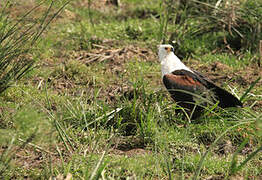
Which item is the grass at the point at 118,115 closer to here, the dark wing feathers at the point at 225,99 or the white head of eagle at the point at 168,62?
the dark wing feathers at the point at 225,99

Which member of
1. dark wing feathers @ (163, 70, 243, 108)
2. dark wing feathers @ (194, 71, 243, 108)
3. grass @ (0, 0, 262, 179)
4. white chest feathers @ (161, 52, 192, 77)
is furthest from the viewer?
white chest feathers @ (161, 52, 192, 77)

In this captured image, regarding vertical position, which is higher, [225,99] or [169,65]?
[169,65]

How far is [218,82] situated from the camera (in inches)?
202

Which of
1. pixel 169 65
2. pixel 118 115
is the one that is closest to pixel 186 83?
pixel 169 65

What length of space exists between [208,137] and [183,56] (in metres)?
2.21

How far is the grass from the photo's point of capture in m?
3.06

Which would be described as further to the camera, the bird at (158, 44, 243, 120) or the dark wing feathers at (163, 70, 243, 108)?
the dark wing feathers at (163, 70, 243, 108)

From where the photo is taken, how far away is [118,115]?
13.0 feet

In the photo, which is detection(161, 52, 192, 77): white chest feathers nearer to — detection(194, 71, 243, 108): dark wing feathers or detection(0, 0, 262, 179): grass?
detection(0, 0, 262, 179): grass

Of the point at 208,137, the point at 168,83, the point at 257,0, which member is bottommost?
the point at 208,137

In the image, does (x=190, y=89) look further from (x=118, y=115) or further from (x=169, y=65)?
(x=118, y=115)

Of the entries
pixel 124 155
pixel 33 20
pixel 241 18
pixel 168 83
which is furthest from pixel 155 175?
pixel 241 18

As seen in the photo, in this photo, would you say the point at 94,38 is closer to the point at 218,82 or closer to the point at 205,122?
the point at 218,82

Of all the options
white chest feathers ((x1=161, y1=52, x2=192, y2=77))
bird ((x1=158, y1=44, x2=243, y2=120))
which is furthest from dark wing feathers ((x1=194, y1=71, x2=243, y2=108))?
white chest feathers ((x1=161, y1=52, x2=192, y2=77))
